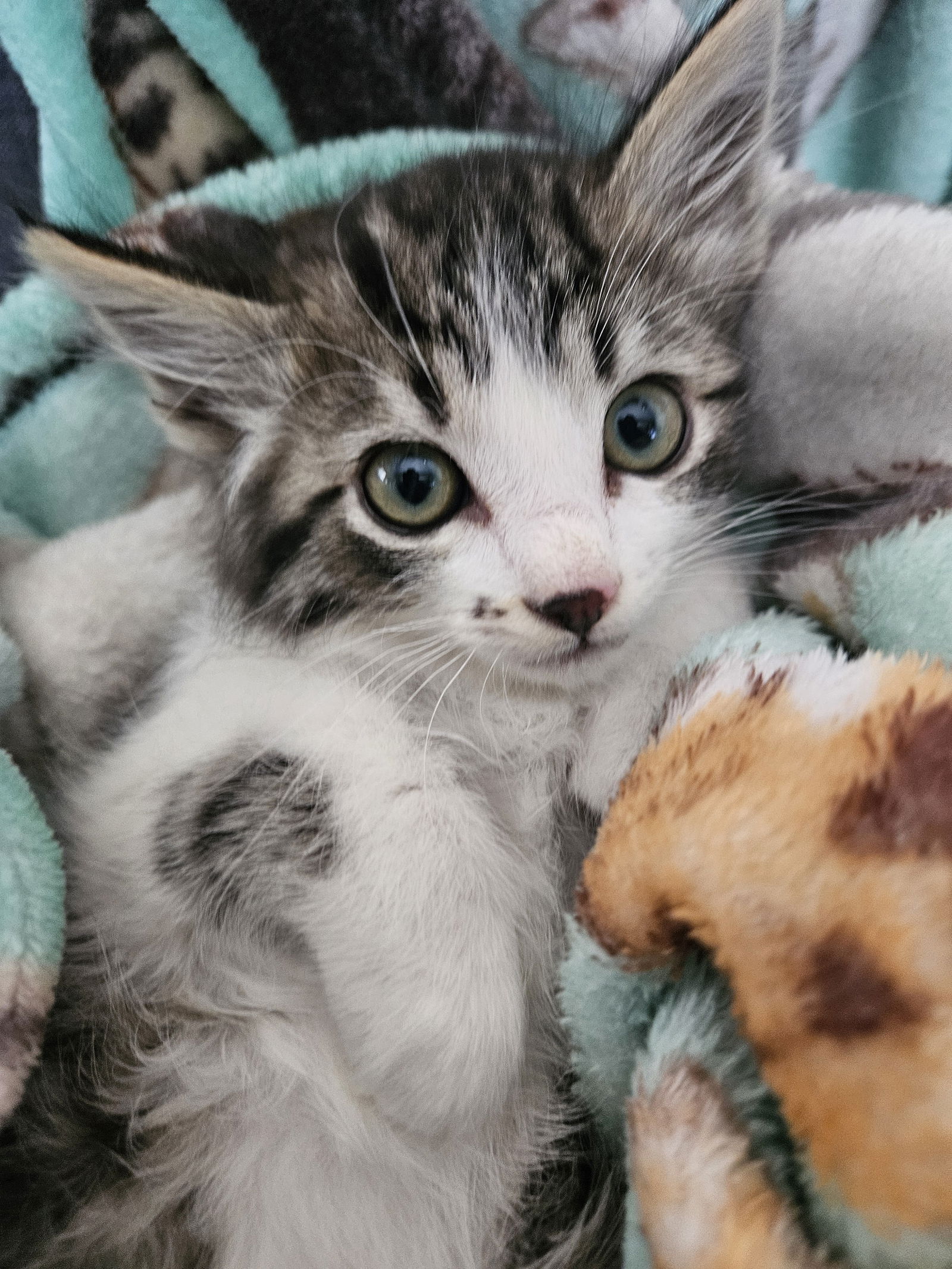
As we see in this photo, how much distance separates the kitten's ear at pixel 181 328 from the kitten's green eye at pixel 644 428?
0.40 m

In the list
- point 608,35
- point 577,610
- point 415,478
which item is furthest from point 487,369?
point 608,35

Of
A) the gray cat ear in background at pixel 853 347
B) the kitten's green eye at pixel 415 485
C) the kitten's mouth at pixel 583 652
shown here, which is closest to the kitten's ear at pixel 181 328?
the kitten's green eye at pixel 415 485

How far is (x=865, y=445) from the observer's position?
3.66ft

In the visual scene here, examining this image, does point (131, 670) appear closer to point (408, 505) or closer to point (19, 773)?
point (19, 773)

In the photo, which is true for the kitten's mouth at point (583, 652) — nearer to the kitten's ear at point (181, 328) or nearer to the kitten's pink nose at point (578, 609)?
the kitten's pink nose at point (578, 609)

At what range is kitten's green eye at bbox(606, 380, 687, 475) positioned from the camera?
106 cm

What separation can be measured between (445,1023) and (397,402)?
2.07 feet

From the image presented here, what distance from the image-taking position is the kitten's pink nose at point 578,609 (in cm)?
91

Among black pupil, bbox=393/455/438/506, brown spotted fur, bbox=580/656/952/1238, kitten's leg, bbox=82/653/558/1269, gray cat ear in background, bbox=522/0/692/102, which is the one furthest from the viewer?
gray cat ear in background, bbox=522/0/692/102

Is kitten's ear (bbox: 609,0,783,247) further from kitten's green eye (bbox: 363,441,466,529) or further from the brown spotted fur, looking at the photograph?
the brown spotted fur

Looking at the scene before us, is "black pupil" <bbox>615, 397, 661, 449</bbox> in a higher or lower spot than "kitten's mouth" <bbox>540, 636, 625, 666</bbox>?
higher

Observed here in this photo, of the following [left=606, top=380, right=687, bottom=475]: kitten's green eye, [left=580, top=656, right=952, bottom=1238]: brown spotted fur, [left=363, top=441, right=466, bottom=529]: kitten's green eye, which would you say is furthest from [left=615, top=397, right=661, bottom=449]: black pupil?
[left=580, top=656, right=952, bottom=1238]: brown spotted fur

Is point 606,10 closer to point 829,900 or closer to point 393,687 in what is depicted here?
point 393,687

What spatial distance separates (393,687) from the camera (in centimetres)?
109
